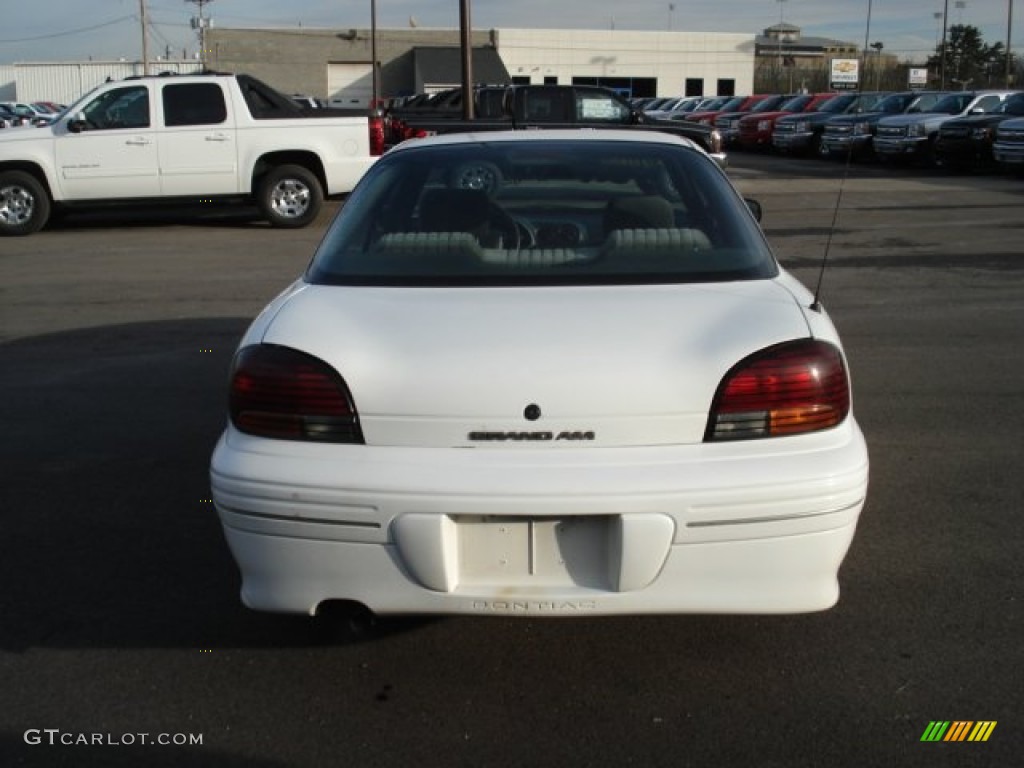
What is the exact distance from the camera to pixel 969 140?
23.4m

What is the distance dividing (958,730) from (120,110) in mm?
13519

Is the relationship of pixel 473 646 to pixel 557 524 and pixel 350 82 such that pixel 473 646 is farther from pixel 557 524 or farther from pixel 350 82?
pixel 350 82

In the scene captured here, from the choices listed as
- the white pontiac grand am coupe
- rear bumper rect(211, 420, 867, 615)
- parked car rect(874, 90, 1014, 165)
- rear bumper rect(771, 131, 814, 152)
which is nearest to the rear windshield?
the white pontiac grand am coupe

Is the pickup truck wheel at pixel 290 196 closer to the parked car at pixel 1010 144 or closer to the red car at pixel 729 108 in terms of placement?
the parked car at pixel 1010 144

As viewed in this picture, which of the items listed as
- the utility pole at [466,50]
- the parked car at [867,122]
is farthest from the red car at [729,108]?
the utility pole at [466,50]

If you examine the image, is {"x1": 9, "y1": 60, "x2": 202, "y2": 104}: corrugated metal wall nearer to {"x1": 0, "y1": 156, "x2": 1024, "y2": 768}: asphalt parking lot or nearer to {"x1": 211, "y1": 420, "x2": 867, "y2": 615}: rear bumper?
{"x1": 0, "y1": 156, "x2": 1024, "y2": 768}: asphalt parking lot

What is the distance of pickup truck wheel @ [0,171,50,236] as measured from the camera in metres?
14.4

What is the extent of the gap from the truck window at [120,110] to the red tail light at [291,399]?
40.0 feet

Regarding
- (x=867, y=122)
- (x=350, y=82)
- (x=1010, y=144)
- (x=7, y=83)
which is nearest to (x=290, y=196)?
(x=1010, y=144)

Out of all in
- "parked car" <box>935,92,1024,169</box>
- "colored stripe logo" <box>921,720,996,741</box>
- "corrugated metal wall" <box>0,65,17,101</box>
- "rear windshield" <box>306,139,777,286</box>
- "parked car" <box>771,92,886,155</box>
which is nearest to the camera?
"colored stripe logo" <box>921,720,996,741</box>

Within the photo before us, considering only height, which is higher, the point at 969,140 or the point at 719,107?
the point at 719,107

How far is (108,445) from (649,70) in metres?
68.9

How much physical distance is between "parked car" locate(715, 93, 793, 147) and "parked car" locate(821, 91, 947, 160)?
6162 mm

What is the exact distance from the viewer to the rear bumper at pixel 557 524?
3.04 m
